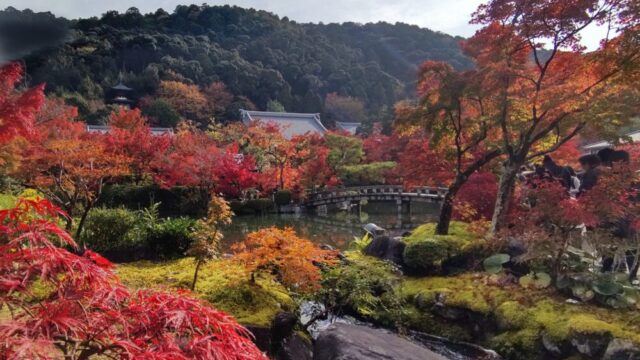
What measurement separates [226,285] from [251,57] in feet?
169

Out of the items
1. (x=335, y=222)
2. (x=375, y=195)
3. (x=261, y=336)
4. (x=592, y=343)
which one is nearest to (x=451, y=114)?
(x=592, y=343)

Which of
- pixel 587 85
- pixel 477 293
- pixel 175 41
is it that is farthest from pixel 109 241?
pixel 175 41

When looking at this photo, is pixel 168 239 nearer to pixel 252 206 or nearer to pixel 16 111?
pixel 16 111

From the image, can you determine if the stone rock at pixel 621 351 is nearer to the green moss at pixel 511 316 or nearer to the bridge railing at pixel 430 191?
the green moss at pixel 511 316

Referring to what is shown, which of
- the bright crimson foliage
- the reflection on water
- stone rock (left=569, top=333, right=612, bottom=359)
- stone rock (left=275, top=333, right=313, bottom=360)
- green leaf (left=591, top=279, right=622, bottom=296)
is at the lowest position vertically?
the reflection on water

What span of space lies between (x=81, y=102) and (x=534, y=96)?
3144 centimetres

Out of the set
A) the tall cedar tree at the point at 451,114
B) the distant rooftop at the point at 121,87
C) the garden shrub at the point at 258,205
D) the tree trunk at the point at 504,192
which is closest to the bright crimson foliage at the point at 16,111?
the tall cedar tree at the point at 451,114

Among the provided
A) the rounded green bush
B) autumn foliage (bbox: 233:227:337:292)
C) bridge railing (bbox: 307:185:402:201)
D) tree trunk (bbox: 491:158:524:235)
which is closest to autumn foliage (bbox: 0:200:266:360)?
autumn foliage (bbox: 233:227:337:292)

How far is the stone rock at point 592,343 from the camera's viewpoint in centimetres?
540

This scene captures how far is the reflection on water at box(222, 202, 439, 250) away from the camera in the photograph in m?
16.3

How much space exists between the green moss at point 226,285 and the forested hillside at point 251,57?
2348cm

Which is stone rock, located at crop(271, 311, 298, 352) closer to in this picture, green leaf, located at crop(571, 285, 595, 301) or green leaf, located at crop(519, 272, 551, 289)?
green leaf, located at crop(519, 272, 551, 289)

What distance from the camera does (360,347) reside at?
175 inches

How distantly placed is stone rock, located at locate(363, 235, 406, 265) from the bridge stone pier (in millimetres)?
11506
